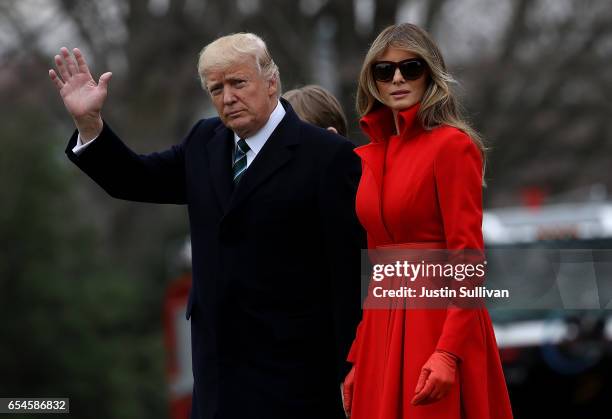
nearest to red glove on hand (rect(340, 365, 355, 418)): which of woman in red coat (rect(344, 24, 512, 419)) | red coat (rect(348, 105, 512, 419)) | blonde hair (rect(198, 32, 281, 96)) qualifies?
woman in red coat (rect(344, 24, 512, 419))

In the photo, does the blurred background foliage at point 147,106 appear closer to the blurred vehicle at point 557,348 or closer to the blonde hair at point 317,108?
the blurred vehicle at point 557,348

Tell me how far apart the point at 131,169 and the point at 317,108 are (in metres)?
0.93

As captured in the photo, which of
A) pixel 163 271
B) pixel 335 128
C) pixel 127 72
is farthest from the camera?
pixel 163 271

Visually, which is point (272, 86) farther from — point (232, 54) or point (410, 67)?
point (410, 67)

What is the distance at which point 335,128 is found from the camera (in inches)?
227

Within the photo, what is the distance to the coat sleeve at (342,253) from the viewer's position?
193 inches

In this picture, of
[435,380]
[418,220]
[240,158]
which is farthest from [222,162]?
[435,380]

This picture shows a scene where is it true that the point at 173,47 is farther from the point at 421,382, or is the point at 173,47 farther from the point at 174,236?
the point at 421,382

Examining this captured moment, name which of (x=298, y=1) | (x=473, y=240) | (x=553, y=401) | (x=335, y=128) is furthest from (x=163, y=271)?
(x=473, y=240)

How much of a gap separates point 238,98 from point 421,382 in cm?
125

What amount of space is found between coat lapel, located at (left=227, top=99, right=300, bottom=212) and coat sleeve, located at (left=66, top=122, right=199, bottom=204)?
1.18 ft

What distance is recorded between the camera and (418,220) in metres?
4.46

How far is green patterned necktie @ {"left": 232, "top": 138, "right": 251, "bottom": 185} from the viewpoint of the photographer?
511cm

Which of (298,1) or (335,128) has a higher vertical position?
(298,1)
